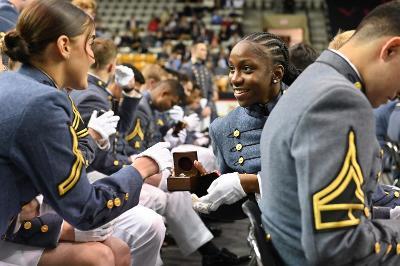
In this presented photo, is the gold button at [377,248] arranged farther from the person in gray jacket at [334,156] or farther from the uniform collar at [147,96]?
the uniform collar at [147,96]

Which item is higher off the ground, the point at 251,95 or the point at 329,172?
the point at 329,172

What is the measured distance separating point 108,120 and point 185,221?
4.09ft

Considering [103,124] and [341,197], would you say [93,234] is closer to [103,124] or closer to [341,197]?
[103,124]

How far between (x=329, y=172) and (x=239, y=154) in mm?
1033

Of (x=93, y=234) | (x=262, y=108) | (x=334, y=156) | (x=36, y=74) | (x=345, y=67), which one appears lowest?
(x=93, y=234)

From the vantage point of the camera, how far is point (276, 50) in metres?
2.46

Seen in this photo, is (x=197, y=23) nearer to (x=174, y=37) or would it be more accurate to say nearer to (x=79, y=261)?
(x=174, y=37)

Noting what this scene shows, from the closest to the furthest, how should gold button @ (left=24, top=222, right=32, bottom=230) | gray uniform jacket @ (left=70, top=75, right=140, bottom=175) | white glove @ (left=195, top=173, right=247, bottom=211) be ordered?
1. gold button @ (left=24, top=222, right=32, bottom=230)
2. white glove @ (left=195, top=173, right=247, bottom=211)
3. gray uniform jacket @ (left=70, top=75, right=140, bottom=175)

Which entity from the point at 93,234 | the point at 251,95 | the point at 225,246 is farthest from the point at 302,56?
the point at 225,246

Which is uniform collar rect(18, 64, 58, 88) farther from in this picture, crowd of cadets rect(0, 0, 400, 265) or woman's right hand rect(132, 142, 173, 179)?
woman's right hand rect(132, 142, 173, 179)

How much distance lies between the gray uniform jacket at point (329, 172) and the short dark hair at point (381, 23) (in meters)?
0.14

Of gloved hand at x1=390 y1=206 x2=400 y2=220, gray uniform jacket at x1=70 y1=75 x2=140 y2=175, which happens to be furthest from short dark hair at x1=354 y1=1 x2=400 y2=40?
gray uniform jacket at x1=70 y1=75 x2=140 y2=175

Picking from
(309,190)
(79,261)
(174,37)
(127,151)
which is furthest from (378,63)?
(174,37)

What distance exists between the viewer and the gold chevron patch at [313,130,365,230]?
140 cm
